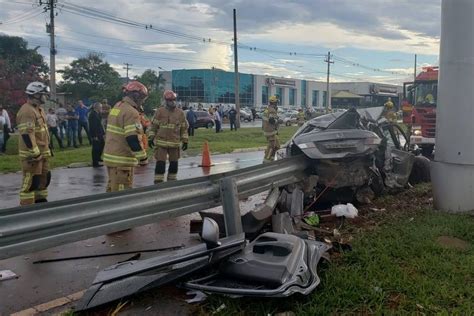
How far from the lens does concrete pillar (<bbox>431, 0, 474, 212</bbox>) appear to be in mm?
5734

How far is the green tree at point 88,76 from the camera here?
45.7 meters

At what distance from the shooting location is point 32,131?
20.7ft

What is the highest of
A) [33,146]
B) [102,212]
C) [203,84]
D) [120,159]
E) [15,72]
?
[203,84]

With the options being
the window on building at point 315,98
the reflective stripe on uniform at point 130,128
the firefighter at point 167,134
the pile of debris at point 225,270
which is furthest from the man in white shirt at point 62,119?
the window on building at point 315,98

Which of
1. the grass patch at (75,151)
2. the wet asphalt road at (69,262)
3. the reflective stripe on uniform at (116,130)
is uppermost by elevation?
the reflective stripe on uniform at (116,130)

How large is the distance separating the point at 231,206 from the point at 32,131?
3.33 metres

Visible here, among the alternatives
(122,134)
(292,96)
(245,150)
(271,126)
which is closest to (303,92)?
(292,96)

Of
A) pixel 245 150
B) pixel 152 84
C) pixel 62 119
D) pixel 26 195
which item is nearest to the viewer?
pixel 26 195

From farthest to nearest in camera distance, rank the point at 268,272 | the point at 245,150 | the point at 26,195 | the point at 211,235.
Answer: the point at 245,150
the point at 26,195
the point at 211,235
the point at 268,272

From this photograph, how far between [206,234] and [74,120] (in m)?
16.6

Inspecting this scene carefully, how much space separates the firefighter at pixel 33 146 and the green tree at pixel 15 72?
52.9 ft

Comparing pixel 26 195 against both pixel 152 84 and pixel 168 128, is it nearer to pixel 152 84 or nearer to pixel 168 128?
pixel 168 128

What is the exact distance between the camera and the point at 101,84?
46062 mm

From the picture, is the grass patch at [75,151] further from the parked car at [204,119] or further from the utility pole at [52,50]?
the parked car at [204,119]
